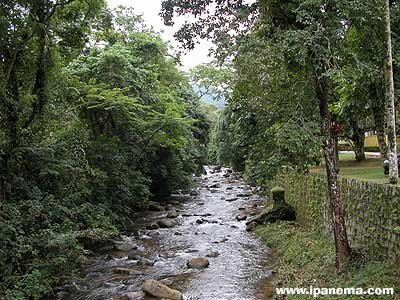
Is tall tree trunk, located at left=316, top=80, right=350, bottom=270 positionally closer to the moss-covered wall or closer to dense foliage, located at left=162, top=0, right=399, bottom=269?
dense foliage, located at left=162, top=0, right=399, bottom=269

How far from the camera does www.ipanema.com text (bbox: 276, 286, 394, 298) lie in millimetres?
6188

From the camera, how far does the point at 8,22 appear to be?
28.3ft

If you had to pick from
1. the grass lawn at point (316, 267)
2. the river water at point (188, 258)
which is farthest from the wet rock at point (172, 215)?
the grass lawn at point (316, 267)

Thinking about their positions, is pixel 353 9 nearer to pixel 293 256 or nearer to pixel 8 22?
pixel 293 256

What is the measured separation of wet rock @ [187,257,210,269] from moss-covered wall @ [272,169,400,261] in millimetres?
3328

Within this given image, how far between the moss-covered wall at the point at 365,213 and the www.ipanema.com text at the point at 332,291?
0.70 meters

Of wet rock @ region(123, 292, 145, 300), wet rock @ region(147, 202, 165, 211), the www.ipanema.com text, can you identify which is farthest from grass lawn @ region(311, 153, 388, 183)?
wet rock @ region(147, 202, 165, 211)

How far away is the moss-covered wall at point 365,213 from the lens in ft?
22.0

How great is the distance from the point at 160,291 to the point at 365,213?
4527 millimetres

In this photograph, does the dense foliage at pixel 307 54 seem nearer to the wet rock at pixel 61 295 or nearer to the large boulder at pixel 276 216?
the wet rock at pixel 61 295

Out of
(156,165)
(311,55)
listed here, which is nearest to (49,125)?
(311,55)

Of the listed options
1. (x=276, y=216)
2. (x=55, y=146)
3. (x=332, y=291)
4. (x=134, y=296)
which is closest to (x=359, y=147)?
(x=276, y=216)

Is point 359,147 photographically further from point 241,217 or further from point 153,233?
point 153,233

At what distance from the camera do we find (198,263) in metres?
10.7
